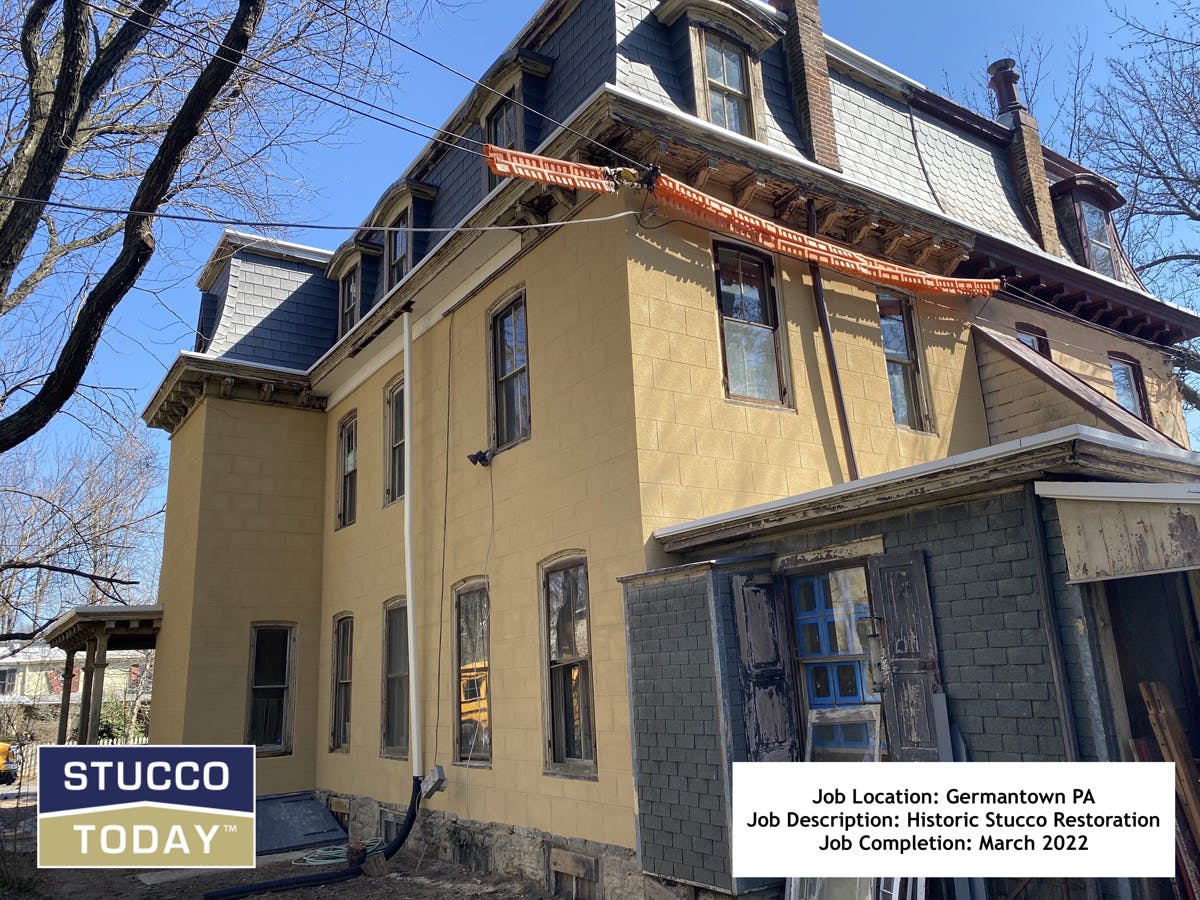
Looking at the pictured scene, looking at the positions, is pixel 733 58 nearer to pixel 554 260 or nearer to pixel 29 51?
pixel 554 260

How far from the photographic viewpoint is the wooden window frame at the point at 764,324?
9055mm

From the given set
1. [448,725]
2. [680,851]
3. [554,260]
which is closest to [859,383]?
[554,260]

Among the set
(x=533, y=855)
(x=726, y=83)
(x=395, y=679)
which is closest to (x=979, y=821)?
(x=533, y=855)

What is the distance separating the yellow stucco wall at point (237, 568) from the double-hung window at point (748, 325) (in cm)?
892

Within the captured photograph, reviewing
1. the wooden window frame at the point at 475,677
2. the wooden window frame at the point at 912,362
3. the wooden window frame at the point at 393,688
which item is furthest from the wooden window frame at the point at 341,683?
the wooden window frame at the point at 912,362

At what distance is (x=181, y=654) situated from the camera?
1415cm

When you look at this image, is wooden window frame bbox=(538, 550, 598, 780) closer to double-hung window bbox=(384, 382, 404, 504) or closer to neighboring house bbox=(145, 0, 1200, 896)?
neighboring house bbox=(145, 0, 1200, 896)

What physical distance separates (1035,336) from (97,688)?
15.7 meters

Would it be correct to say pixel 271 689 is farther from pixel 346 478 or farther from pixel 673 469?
pixel 673 469

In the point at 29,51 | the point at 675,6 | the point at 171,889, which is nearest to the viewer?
the point at 29,51

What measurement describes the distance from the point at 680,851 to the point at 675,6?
841cm

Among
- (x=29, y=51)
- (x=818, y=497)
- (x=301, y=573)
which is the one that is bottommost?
(x=818, y=497)

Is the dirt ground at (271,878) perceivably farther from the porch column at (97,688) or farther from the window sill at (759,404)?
the window sill at (759,404)

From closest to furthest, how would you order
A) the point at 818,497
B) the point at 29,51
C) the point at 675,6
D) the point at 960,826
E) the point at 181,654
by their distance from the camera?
the point at 960,826 < the point at 818,497 < the point at 29,51 < the point at 675,6 < the point at 181,654
